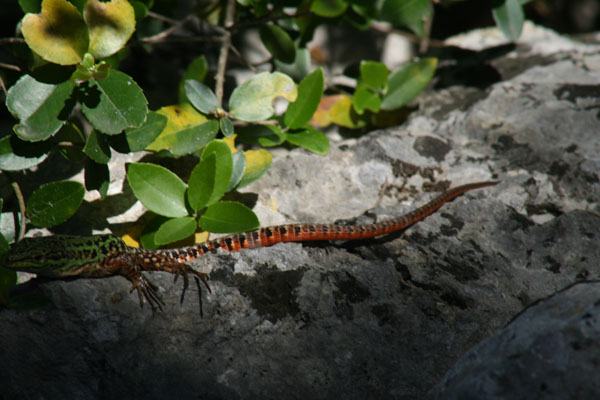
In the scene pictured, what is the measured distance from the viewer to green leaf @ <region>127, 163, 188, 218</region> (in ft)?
10.1

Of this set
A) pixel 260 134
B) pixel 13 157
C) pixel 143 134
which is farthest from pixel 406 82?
pixel 13 157

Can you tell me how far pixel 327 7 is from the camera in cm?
404

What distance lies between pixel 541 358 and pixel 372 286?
1066 mm

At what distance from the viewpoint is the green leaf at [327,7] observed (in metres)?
4.04

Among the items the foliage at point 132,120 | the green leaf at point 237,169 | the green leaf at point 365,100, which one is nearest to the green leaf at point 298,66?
the foliage at point 132,120

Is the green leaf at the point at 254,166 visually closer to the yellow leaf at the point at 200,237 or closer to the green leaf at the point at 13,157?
the yellow leaf at the point at 200,237

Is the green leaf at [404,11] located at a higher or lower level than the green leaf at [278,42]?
higher

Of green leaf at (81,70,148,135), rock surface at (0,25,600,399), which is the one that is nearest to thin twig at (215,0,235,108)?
rock surface at (0,25,600,399)

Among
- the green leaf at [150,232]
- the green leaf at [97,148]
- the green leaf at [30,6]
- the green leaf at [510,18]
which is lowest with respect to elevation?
the green leaf at [150,232]

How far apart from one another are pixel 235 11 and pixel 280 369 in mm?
2988

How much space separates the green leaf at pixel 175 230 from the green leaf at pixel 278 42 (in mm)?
1729

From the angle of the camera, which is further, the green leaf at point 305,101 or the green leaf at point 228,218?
the green leaf at point 305,101

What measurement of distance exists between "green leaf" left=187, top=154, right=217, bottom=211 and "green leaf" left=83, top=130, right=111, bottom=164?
513 millimetres

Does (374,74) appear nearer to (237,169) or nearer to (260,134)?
(260,134)
